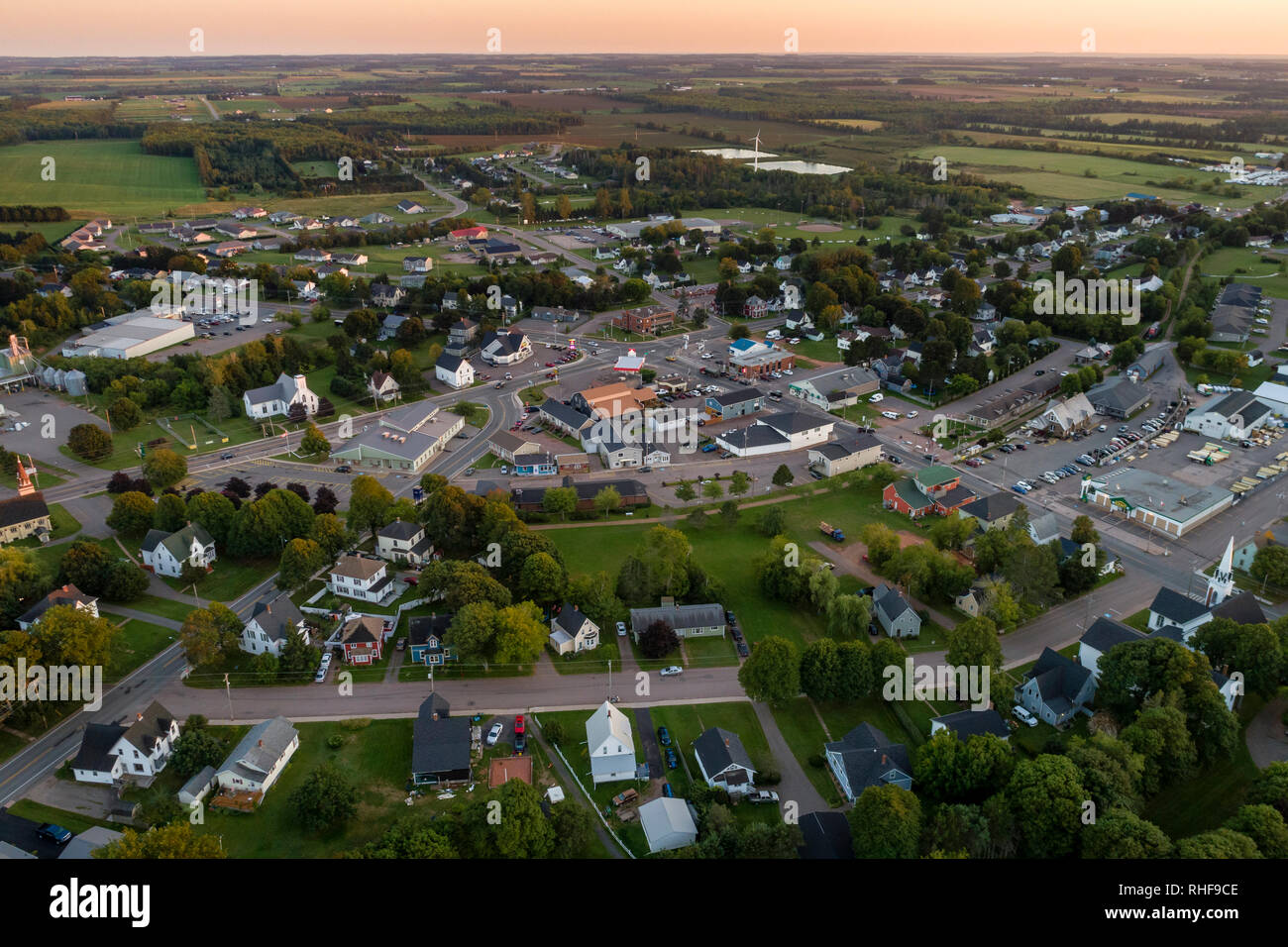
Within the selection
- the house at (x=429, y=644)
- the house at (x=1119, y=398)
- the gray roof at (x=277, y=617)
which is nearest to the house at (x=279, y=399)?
the gray roof at (x=277, y=617)

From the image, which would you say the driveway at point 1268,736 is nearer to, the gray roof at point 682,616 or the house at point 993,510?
the house at point 993,510

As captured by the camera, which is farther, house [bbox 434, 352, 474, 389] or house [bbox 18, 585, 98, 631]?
house [bbox 434, 352, 474, 389]

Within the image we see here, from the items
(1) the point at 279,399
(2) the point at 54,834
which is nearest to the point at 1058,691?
(2) the point at 54,834

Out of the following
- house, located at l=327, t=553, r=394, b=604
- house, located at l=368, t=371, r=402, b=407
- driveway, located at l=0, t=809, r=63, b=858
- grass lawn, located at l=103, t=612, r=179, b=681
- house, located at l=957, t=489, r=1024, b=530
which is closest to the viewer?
driveway, located at l=0, t=809, r=63, b=858

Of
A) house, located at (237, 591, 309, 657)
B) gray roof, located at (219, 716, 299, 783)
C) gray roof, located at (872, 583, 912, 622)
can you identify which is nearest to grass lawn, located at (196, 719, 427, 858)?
gray roof, located at (219, 716, 299, 783)

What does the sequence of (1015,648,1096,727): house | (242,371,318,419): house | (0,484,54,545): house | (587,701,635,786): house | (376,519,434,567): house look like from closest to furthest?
(587,701,635,786): house, (1015,648,1096,727): house, (376,519,434,567): house, (0,484,54,545): house, (242,371,318,419): house

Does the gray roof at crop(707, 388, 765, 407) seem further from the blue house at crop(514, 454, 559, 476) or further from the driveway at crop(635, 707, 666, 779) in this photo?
the driveway at crop(635, 707, 666, 779)

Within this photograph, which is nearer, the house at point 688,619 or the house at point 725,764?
the house at point 725,764
